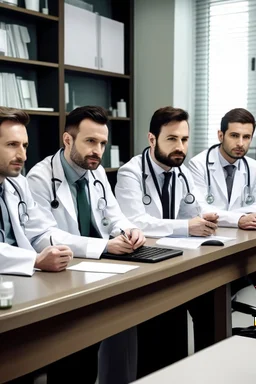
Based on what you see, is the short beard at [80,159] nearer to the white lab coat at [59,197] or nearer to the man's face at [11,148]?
the white lab coat at [59,197]

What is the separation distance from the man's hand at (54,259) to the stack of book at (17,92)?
2.00m

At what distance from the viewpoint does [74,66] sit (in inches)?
155

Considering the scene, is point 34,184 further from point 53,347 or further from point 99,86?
point 99,86

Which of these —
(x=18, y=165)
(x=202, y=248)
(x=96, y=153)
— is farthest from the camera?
(x=96, y=153)

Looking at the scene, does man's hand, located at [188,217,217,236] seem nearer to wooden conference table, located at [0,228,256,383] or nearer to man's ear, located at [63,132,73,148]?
wooden conference table, located at [0,228,256,383]

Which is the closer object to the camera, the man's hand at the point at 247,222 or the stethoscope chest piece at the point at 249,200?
the man's hand at the point at 247,222

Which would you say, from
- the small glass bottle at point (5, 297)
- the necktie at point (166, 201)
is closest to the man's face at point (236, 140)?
the necktie at point (166, 201)

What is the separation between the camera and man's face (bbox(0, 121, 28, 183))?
6.28 ft

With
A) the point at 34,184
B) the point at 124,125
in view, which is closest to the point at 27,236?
the point at 34,184

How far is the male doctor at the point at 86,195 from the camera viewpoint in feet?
7.05

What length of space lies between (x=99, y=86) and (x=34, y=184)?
2447 mm

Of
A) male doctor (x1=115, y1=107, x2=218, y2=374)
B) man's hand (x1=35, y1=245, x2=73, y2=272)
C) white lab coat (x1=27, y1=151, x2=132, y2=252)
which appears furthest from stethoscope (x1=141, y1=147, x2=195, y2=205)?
man's hand (x1=35, y1=245, x2=73, y2=272)

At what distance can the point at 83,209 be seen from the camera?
89.7 inches

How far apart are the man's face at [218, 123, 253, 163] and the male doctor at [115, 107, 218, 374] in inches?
14.8
